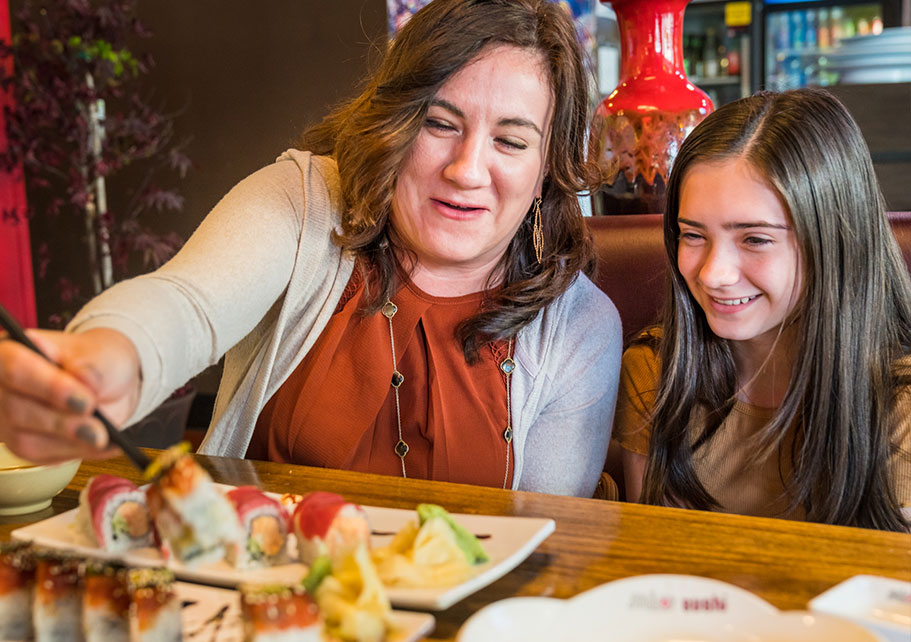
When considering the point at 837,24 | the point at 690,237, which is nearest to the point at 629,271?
the point at 690,237

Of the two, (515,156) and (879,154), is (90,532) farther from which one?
(879,154)

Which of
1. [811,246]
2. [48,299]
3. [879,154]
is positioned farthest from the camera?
[48,299]

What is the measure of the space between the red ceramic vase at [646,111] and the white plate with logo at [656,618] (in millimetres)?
1302

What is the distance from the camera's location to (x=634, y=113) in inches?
82.1

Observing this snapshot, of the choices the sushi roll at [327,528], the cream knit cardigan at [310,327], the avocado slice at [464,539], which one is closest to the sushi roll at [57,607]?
the sushi roll at [327,528]

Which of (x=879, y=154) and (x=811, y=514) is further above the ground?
(x=879, y=154)

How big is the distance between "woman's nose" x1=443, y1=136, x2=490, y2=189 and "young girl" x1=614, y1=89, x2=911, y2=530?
34 cm

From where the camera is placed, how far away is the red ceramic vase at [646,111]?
81.1 inches

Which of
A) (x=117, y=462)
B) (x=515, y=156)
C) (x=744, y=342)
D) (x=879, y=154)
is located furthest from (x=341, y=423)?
(x=879, y=154)

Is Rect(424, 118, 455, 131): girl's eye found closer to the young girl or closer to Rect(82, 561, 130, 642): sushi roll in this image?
the young girl

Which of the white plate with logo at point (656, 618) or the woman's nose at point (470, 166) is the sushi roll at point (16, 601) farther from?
the woman's nose at point (470, 166)

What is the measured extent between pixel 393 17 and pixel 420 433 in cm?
296

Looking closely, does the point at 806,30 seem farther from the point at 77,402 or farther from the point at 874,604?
the point at 77,402

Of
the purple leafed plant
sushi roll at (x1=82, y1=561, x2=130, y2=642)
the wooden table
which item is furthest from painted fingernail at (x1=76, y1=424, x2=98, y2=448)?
the purple leafed plant
